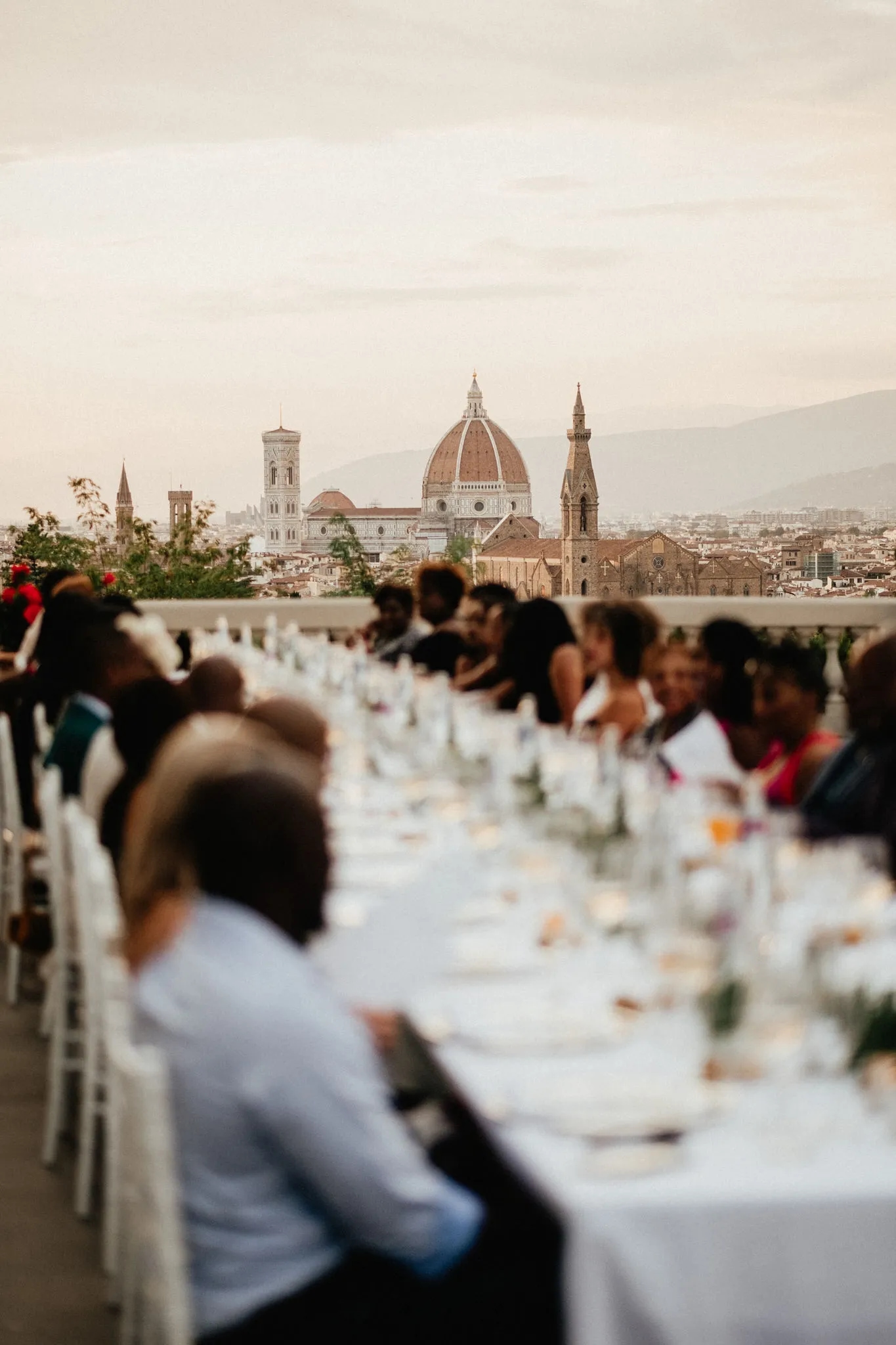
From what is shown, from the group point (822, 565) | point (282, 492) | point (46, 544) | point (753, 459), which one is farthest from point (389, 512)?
point (46, 544)

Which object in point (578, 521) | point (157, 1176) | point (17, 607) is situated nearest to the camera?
point (157, 1176)

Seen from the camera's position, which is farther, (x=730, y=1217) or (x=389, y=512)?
(x=389, y=512)

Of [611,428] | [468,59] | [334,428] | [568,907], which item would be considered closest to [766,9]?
[468,59]

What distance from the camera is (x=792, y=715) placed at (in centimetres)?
487

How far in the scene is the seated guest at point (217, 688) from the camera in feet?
15.7

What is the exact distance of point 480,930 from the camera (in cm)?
326

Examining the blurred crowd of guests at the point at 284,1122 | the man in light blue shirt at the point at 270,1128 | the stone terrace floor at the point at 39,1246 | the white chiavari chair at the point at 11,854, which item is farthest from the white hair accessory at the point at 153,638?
the man in light blue shirt at the point at 270,1128

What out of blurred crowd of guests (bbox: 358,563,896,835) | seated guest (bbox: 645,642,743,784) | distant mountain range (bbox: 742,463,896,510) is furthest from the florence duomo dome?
seated guest (bbox: 645,642,743,784)

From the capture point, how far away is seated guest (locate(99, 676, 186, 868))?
149 inches

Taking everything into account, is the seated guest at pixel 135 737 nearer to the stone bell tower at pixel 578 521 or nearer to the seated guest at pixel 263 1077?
the seated guest at pixel 263 1077

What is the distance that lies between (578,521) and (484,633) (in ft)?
353

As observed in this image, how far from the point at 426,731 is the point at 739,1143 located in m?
3.30

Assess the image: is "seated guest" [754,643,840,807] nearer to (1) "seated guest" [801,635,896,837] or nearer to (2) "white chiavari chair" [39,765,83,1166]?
(1) "seated guest" [801,635,896,837]

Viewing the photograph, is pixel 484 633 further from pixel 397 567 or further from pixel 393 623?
pixel 397 567
